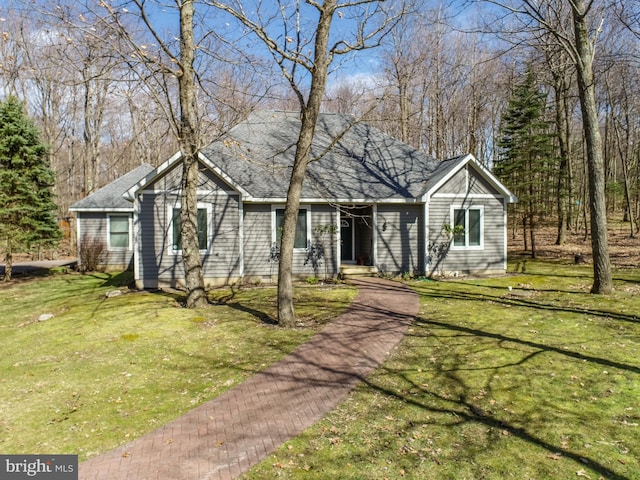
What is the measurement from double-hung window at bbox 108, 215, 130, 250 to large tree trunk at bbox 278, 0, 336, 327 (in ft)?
50.6

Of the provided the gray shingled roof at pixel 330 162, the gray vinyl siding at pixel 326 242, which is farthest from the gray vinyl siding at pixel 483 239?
the gray vinyl siding at pixel 326 242

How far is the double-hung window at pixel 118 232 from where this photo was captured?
21.9 metres

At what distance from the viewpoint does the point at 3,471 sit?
4.57 meters

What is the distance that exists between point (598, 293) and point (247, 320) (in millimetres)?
10126

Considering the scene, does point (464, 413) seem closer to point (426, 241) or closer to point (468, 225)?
point (426, 241)

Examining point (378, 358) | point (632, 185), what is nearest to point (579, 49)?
point (378, 358)

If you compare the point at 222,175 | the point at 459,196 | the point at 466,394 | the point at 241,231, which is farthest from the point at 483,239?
the point at 466,394

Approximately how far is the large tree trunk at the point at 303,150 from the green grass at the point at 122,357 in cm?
71

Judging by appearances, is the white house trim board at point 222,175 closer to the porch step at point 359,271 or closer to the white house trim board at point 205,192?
the white house trim board at point 205,192

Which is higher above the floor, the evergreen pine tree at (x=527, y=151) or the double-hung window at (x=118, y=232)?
the evergreen pine tree at (x=527, y=151)

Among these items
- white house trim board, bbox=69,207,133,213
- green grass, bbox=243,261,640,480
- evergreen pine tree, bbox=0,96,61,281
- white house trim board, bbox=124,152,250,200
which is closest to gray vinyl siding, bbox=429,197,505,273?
green grass, bbox=243,261,640,480

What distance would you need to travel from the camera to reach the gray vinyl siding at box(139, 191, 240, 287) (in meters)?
14.6

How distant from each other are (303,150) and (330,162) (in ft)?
28.1

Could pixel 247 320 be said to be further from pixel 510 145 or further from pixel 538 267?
pixel 510 145
